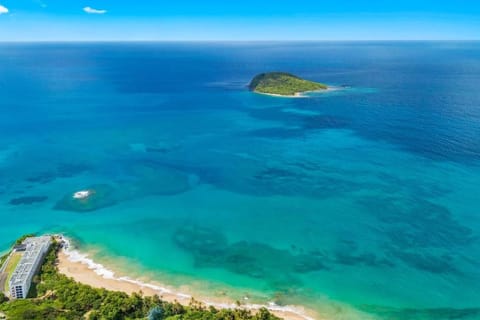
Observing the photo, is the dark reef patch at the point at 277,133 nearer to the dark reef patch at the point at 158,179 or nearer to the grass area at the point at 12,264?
the dark reef patch at the point at 158,179

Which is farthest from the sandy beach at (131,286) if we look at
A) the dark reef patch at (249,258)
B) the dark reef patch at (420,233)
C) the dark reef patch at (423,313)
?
the dark reef patch at (420,233)

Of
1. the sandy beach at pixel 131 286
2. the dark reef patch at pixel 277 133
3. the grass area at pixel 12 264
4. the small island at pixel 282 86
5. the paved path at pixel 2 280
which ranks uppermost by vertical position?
the small island at pixel 282 86

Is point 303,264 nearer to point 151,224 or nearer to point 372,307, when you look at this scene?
point 372,307

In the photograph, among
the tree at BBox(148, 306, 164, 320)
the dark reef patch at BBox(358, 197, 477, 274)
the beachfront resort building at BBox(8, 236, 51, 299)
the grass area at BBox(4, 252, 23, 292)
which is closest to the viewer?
the tree at BBox(148, 306, 164, 320)

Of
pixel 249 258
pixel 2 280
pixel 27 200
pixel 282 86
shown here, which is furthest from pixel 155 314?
pixel 282 86

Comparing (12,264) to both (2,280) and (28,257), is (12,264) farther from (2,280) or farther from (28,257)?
(2,280)

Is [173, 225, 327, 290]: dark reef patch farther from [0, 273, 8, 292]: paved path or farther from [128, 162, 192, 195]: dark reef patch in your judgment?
[0, 273, 8, 292]: paved path

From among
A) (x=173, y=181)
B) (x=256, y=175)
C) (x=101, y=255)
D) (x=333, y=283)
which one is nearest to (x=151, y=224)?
(x=101, y=255)

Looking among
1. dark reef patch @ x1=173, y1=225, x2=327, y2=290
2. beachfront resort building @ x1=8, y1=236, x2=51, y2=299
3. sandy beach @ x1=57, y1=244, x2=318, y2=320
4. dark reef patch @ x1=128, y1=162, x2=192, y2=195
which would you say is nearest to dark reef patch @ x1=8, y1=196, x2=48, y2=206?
beachfront resort building @ x1=8, y1=236, x2=51, y2=299
